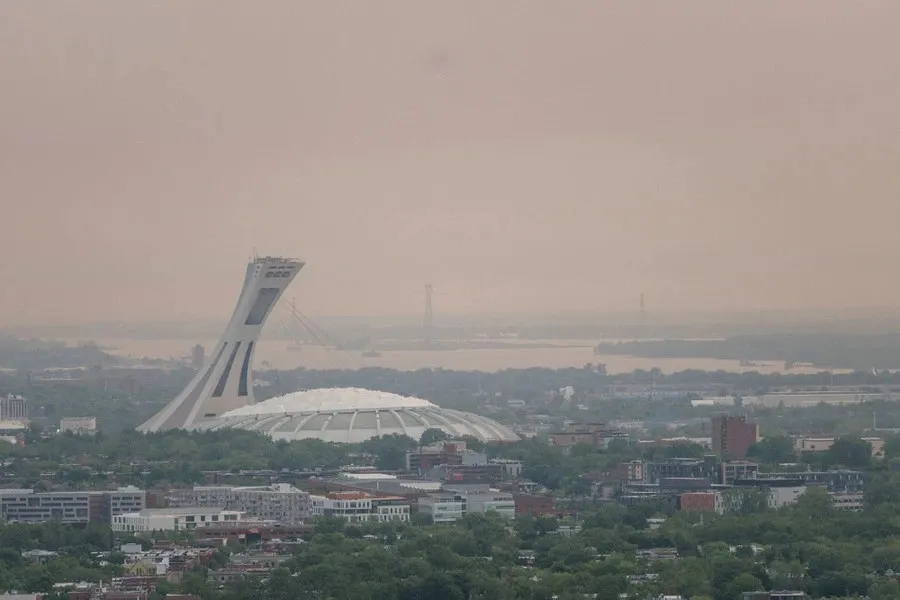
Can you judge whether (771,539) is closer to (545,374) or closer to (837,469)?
(837,469)

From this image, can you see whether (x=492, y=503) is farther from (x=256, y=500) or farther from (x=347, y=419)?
(x=347, y=419)

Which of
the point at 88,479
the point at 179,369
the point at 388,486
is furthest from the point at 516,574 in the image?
Answer: the point at 179,369

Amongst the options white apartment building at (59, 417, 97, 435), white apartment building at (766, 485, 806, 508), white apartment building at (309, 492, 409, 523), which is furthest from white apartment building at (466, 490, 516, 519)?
white apartment building at (59, 417, 97, 435)

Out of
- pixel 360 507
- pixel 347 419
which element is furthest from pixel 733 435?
pixel 360 507

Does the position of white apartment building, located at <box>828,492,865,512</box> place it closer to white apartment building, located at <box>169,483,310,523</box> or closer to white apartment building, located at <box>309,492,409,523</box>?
white apartment building, located at <box>309,492,409,523</box>

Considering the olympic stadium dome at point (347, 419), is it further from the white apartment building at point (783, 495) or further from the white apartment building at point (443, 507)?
the white apartment building at point (443, 507)

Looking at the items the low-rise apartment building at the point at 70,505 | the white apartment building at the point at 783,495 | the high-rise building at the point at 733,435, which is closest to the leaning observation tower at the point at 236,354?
the high-rise building at the point at 733,435
